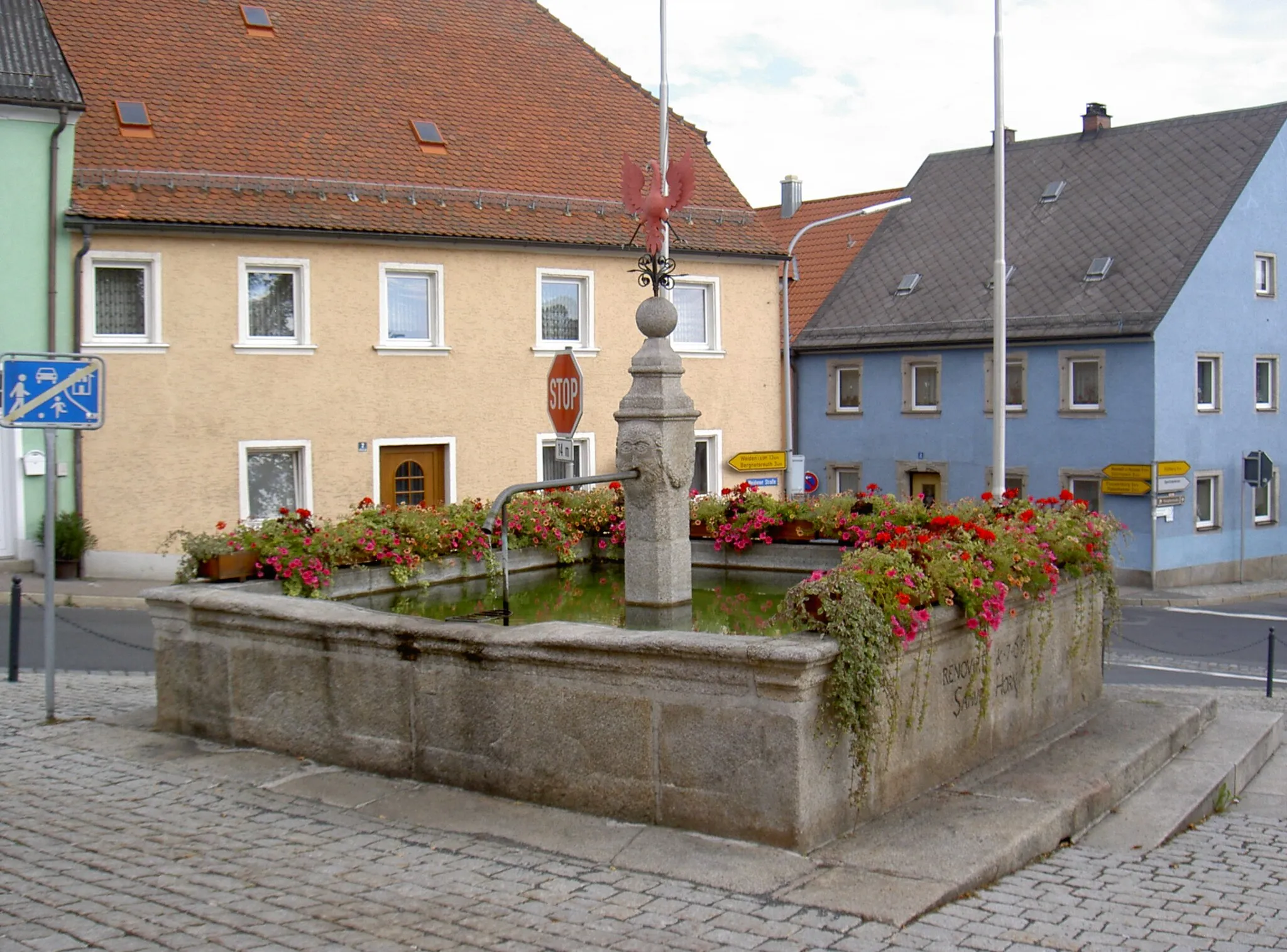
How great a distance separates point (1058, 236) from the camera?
3353 cm

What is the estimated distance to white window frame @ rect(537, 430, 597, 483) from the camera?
25.1 meters

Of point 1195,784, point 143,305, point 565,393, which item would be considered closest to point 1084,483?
point 143,305

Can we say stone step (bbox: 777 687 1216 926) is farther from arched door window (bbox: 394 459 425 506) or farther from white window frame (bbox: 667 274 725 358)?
white window frame (bbox: 667 274 725 358)

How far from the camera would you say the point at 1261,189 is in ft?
106

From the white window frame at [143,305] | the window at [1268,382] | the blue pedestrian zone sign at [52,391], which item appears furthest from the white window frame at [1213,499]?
the blue pedestrian zone sign at [52,391]

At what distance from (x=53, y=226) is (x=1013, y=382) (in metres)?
21.4

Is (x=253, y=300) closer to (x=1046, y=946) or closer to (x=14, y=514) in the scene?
(x=14, y=514)

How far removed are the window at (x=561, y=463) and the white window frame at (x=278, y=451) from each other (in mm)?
4333

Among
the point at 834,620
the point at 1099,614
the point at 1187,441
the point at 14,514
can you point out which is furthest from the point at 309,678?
the point at 1187,441

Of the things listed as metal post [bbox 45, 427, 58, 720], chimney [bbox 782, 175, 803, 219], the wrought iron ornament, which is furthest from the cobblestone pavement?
chimney [bbox 782, 175, 803, 219]

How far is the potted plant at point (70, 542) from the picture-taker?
19734 mm

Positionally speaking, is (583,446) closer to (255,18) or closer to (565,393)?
(255,18)

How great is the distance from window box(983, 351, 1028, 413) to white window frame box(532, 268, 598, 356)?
11.6 m

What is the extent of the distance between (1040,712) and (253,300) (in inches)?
659
